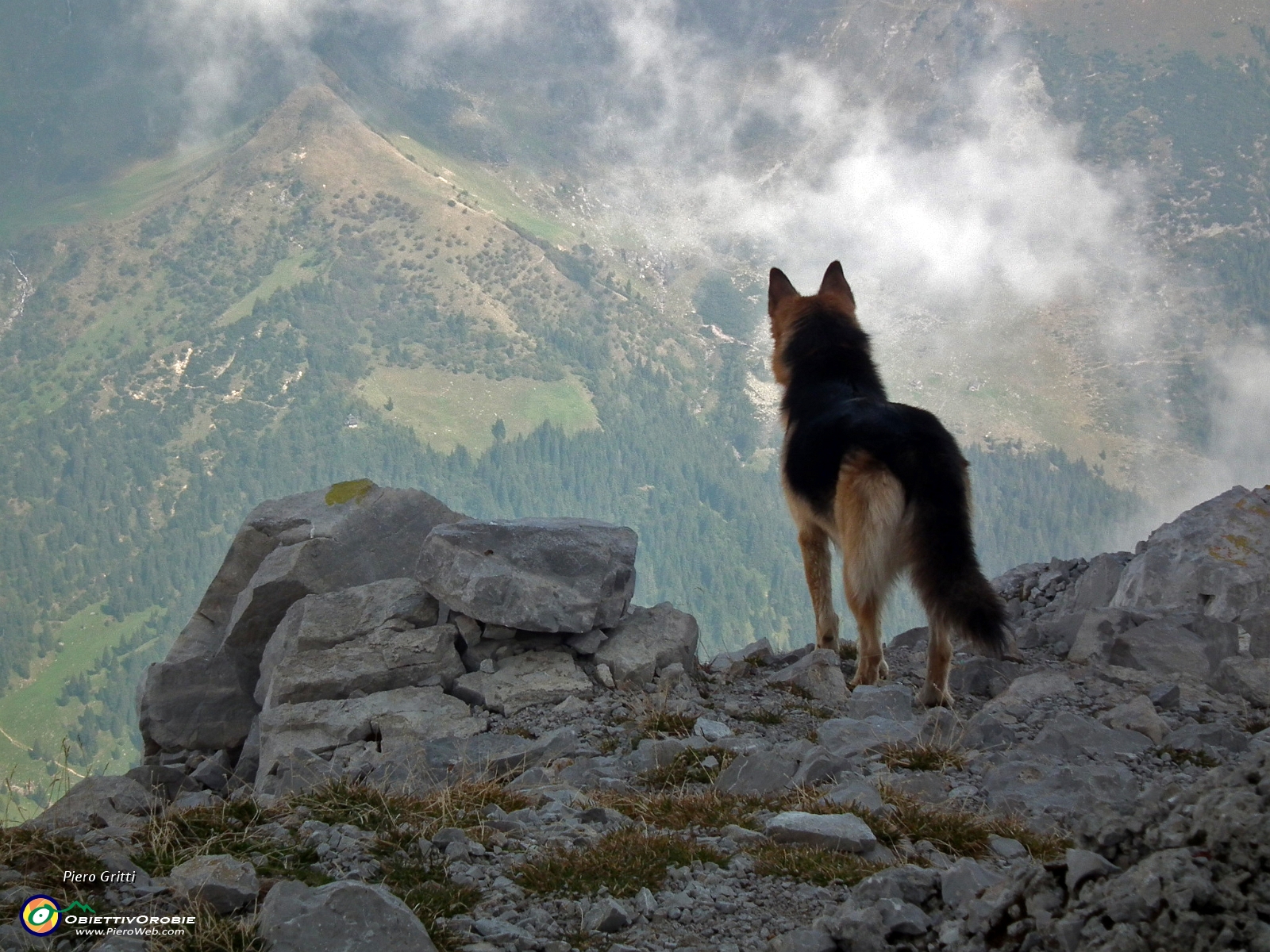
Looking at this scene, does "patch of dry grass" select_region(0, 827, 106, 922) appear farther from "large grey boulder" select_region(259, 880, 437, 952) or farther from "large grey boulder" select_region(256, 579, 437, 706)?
"large grey boulder" select_region(256, 579, 437, 706)

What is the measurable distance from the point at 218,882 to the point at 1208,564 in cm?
1277

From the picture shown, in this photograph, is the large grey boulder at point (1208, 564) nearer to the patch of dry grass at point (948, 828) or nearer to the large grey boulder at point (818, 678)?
the large grey boulder at point (818, 678)

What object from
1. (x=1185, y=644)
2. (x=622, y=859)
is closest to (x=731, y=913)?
(x=622, y=859)

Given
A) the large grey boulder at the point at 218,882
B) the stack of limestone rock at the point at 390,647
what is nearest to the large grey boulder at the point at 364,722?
the stack of limestone rock at the point at 390,647

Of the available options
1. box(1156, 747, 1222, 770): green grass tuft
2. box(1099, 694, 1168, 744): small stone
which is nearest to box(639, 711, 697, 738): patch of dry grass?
box(1099, 694, 1168, 744): small stone

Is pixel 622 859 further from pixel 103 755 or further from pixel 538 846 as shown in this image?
pixel 103 755

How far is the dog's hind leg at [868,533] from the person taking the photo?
415 inches

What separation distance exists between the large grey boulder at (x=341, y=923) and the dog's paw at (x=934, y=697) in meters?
7.15

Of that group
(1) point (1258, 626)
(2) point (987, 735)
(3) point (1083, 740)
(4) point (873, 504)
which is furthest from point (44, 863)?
(1) point (1258, 626)

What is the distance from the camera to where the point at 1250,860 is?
12.8ft

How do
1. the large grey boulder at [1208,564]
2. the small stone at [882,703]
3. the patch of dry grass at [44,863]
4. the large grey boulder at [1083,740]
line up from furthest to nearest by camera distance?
the large grey boulder at [1208,564], the small stone at [882,703], the large grey boulder at [1083,740], the patch of dry grass at [44,863]

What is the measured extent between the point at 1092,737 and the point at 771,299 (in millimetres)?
7412

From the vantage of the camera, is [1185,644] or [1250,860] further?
[1185,644]

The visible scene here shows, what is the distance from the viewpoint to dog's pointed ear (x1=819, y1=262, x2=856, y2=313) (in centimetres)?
1464
